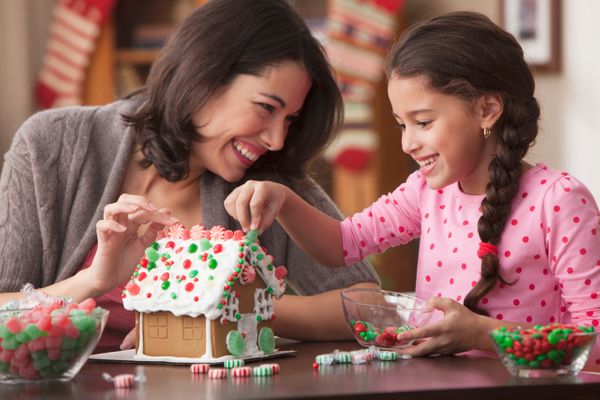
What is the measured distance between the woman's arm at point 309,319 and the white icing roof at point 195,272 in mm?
255

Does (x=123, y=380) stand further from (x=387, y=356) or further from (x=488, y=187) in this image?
(x=488, y=187)

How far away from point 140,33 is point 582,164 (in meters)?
2.08

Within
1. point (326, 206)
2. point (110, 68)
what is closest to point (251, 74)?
point (326, 206)

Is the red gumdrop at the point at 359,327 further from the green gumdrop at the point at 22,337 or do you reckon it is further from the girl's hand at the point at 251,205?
the green gumdrop at the point at 22,337

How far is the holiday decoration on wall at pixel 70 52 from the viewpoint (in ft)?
13.8

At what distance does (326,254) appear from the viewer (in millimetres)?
1744

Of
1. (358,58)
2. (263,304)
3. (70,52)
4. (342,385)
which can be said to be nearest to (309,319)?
(263,304)

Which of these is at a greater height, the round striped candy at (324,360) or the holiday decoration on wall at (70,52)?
the holiday decoration on wall at (70,52)

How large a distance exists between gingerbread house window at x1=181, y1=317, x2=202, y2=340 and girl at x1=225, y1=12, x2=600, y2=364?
21cm

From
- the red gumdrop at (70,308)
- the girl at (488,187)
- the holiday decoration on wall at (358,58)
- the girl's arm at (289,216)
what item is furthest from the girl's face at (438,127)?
the holiday decoration on wall at (358,58)

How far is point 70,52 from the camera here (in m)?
4.21

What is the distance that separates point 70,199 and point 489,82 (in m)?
0.89

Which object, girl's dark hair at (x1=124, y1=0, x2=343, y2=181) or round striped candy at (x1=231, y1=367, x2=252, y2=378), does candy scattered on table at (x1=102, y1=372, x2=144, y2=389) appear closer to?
round striped candy at (x1=231, y1=367, x2=252, y2=378)

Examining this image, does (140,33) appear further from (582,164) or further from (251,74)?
(251,74)
